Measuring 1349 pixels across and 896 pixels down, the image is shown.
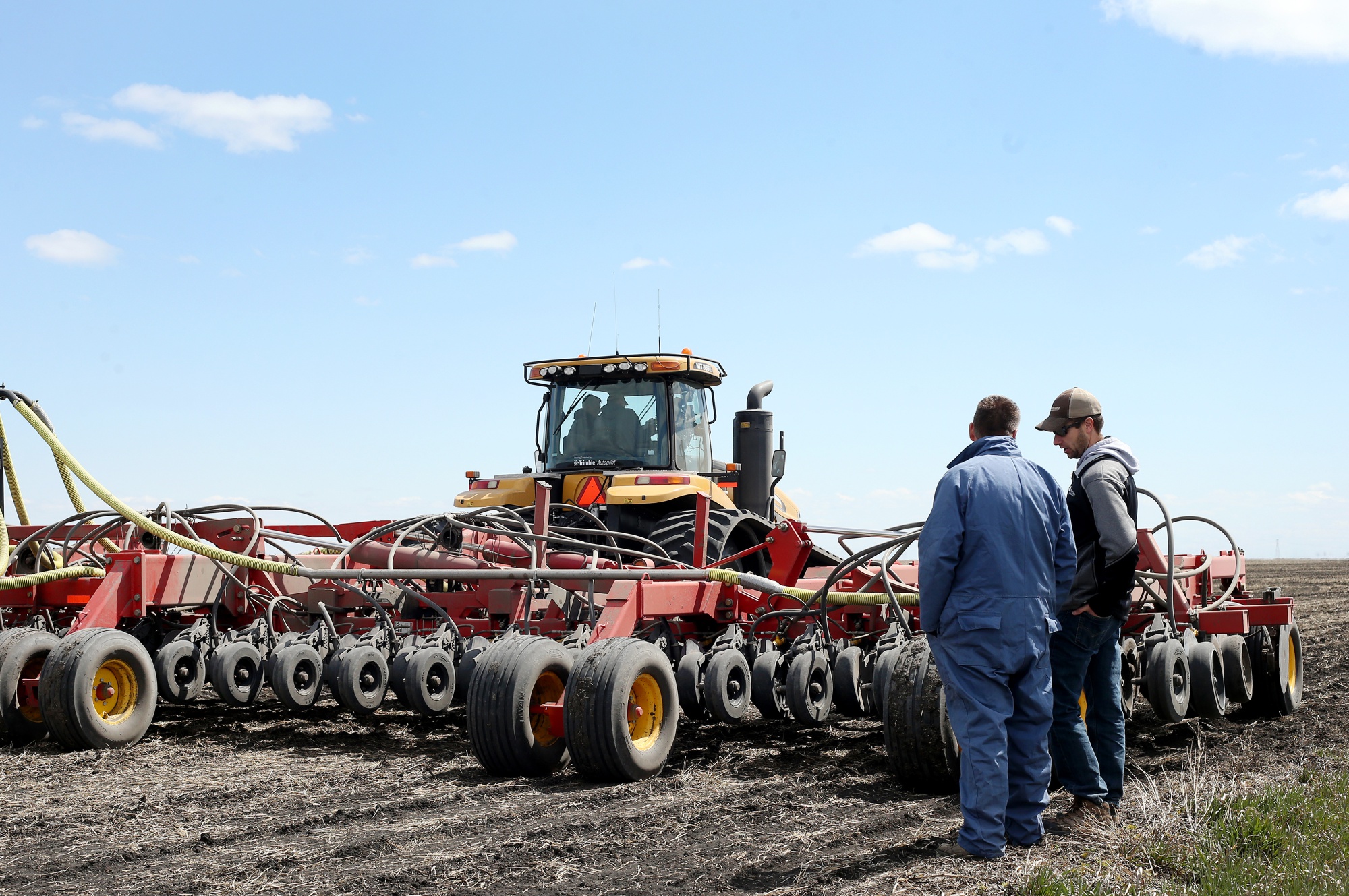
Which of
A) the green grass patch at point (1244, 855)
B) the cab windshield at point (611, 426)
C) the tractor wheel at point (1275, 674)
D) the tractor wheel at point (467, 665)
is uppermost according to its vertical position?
the cab windshield at point (611, 426)

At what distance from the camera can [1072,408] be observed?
4.96m

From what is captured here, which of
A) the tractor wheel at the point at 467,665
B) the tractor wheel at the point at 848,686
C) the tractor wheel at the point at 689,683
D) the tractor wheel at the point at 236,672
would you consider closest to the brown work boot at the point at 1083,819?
the tractor wheel at the point at 848,686

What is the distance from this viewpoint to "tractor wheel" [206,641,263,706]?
23.3ft

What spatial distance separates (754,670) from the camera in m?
6.68

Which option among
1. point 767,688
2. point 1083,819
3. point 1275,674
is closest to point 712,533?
point 767,688

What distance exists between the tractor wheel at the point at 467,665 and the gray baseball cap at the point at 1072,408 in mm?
3027

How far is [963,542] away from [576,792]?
2.12 metres

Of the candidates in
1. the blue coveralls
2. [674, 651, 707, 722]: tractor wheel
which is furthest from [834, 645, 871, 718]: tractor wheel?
the blue coveralls

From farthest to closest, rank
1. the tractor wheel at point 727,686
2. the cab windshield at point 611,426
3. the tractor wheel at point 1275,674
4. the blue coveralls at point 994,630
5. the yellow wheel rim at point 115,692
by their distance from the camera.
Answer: the cab windshield at point 611,426 < the tractor wheel at point 1275,674 < the yellow wheel rim at point 115,692 < the tractor wheel at point 727,686 < the blue coveralls at point 994,630

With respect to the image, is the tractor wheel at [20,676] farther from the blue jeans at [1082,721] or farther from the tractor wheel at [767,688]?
the blue jeans at [1082,721]

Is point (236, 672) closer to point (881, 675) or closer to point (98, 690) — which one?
point (98, 690)

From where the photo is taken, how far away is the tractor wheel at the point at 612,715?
5.36 metres

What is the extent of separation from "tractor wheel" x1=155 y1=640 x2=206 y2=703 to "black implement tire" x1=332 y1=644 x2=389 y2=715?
3.67ft

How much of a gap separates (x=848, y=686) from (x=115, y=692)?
160 inches
